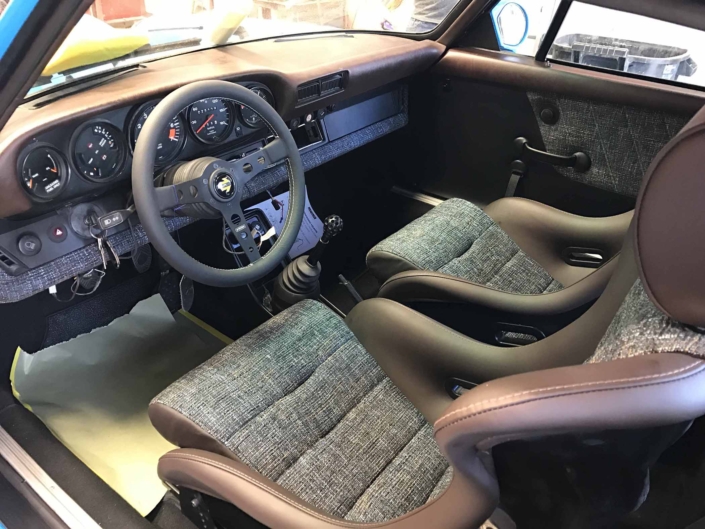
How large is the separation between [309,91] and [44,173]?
70cm

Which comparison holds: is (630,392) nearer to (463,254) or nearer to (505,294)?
(505,294)

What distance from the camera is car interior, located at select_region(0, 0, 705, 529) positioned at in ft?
1.93

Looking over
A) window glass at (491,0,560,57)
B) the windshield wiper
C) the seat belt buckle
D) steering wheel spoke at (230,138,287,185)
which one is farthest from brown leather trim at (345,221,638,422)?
window glass at (491,0,560,57)

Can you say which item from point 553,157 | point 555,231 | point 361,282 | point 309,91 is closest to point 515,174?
point 553,157

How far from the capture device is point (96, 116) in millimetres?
1054

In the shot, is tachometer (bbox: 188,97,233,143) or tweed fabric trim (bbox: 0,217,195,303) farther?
tachometer (bbox: 188,97,233,143)

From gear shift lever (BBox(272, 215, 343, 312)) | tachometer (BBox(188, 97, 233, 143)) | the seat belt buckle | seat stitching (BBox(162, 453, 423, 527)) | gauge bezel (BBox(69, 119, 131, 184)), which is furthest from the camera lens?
the seat belt buckle

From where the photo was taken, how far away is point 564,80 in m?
1.62

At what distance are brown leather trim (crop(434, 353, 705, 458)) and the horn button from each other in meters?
0.70

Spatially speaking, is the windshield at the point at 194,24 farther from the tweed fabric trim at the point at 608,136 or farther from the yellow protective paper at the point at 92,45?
the tweed fabric trim at the point at 608,136

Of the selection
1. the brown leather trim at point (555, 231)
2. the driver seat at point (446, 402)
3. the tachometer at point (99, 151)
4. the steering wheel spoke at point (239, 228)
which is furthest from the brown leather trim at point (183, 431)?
the brown leather trim at point (555, 231)

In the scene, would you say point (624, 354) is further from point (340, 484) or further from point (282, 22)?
point (282, 22)

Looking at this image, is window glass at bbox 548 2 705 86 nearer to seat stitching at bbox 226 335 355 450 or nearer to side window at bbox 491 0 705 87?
side window at bbox 491 0 705 87

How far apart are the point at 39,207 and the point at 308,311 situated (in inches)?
22.0
